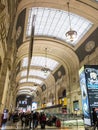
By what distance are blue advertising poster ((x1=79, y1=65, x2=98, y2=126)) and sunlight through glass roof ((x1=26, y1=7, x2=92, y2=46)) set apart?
18.9ft

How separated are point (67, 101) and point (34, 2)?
11.8 meters

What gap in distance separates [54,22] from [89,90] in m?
7.52

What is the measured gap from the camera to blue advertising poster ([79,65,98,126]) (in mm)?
6123

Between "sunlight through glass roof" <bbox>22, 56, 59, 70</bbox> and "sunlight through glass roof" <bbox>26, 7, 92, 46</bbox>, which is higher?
"sunlight through glass roof" <bbox>26, 7, 92, 46</bbox>

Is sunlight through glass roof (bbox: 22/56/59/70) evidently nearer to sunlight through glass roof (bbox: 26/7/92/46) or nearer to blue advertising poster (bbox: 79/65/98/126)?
sunlight through glass roof (bbox: 26/7/92/46)

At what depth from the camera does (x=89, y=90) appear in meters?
6.33

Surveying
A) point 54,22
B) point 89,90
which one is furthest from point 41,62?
point 89,90

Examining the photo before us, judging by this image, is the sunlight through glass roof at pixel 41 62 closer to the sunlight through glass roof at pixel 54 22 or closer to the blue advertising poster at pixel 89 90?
the sunlight through glass roof at pixel 54 22

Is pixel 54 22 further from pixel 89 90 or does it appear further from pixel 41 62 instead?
pixel 41 62

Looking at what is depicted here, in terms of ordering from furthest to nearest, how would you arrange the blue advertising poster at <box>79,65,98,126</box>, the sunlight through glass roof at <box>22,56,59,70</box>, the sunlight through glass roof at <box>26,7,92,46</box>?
the sunlight through glass roof at <box>22,56,59,70</box>, the sunlight through glass roof at <box>26,7,92,46</box>, the blue advertising poster at <box>79,65,98,126</box>

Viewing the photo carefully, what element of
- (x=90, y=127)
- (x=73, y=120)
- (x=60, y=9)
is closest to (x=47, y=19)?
(x=60, y=9)

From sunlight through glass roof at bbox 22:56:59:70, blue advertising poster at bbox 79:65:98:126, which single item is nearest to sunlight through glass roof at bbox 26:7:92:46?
blue advertising poster at bbox 79:65:98:126

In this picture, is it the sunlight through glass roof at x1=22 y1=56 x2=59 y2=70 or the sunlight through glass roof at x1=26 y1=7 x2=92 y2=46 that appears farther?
the sunlight through glass roof at x1=22 y1=56 x2=59 y2=70

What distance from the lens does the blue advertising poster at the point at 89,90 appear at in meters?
6.12
